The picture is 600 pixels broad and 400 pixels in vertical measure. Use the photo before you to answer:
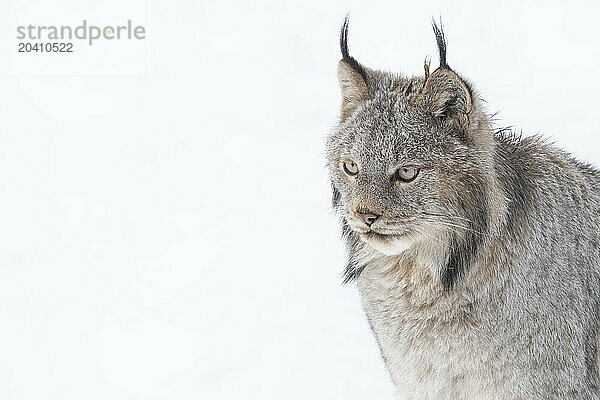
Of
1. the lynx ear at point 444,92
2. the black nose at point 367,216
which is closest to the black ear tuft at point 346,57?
the lynx ear at point 444,92

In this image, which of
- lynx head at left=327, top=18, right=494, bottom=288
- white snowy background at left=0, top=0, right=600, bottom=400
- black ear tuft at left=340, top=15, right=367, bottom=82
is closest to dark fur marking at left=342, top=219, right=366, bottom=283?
lynx head at left=327, top=18, right=494, bottom=288

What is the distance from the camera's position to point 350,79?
3.94 metres

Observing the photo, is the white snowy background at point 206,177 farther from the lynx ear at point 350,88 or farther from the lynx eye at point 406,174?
the lynx eye at point 406,174

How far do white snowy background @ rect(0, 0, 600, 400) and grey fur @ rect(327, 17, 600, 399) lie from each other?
2.05 feet

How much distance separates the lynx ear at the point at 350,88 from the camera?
391 cm

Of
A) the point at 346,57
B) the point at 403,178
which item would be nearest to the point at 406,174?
the point at 403,178

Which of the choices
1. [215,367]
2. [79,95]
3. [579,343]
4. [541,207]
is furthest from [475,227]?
[79,95]

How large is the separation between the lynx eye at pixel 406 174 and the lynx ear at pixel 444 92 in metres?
0.24

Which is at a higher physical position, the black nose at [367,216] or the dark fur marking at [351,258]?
the black nose at [367,216]

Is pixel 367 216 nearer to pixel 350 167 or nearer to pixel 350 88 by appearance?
pixel 350 167

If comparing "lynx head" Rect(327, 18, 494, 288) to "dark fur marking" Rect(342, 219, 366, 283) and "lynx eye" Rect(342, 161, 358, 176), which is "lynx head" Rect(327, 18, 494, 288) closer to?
"lynx eye" Rect(342, 161, 358, 176)

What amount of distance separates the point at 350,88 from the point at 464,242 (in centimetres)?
81

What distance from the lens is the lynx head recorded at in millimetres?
3607

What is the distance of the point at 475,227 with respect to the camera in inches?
148
